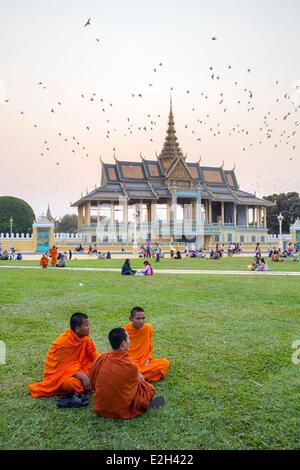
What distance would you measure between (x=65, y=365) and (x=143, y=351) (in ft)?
2.87

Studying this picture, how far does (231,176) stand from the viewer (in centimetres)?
5947

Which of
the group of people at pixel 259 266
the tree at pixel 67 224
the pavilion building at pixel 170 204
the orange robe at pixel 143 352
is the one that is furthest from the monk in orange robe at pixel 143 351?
the tree at pixel 67 224

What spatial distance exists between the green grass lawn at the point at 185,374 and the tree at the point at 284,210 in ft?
187

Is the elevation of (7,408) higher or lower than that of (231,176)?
lower

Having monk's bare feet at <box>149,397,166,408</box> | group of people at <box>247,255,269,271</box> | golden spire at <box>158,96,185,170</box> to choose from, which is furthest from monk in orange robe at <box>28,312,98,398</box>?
golden spire at <box>158,96,185,170</box>

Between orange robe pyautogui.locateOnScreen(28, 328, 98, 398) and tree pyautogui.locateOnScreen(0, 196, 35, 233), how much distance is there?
47.4 metres

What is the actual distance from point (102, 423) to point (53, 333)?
298 cm

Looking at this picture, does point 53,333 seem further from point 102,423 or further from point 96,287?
point 96,287

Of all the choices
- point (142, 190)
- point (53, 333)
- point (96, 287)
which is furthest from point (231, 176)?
point (53, 333)

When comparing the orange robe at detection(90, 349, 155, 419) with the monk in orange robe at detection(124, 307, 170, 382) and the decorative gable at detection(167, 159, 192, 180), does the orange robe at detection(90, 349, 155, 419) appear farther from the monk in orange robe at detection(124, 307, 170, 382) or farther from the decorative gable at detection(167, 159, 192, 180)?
the decorative gable at detection(167, 159, 192, 180)

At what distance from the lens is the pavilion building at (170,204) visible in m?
46.6

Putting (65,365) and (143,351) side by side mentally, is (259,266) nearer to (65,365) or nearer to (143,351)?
(143,351)

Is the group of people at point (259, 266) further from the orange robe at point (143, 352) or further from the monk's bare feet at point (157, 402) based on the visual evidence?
the monk's bare feet at point (157, 402)

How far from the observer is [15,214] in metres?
50.0
